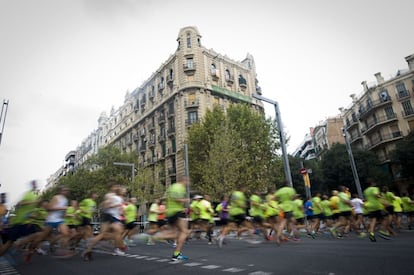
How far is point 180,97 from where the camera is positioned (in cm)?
3678

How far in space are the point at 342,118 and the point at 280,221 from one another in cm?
5251

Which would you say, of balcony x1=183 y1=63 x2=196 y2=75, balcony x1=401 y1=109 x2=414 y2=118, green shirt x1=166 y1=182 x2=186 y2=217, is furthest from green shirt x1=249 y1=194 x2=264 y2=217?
balcony x1=401 y1=109 x2=414 y2=118

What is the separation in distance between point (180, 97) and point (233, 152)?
52.8ft

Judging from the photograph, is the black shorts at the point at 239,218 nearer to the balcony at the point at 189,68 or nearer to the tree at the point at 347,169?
the balcony at the point at 189,68

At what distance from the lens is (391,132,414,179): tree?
33188mm

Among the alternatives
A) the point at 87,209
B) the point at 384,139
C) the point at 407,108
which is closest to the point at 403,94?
the point at 407,108

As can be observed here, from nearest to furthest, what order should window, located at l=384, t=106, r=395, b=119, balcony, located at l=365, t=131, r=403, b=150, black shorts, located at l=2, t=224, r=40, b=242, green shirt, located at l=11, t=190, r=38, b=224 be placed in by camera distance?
black shorts, located at l=2, t=224, r=40, b=242 < green shirt, located at l=11, t=190, r=38, b=224 < balcony, located at l=365, t=131, r=403, b=150 < window, located at l=384, t=106, r=395, b=119

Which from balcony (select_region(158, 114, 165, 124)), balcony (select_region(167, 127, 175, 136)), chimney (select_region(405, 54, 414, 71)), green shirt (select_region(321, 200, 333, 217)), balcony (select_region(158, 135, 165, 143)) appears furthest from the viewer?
chimney (select_region(405, 54, 414, 71))

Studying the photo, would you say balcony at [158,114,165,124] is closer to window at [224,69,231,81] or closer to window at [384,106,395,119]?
window at [224,69,231,81]

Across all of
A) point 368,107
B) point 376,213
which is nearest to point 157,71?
point 368,107

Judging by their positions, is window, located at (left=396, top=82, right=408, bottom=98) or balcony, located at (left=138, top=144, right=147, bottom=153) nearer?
window, located at (left=396, top=82, right=408, bottom=98)

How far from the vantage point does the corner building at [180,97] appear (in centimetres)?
3597

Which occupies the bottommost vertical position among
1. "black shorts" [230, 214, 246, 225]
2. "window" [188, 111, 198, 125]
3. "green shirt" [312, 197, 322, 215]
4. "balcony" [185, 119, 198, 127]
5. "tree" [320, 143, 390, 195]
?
"black shorts" [230, 214, 246, 225]

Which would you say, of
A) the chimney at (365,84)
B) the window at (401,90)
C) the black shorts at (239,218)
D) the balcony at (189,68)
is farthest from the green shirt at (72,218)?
the chimney at (365,84)
